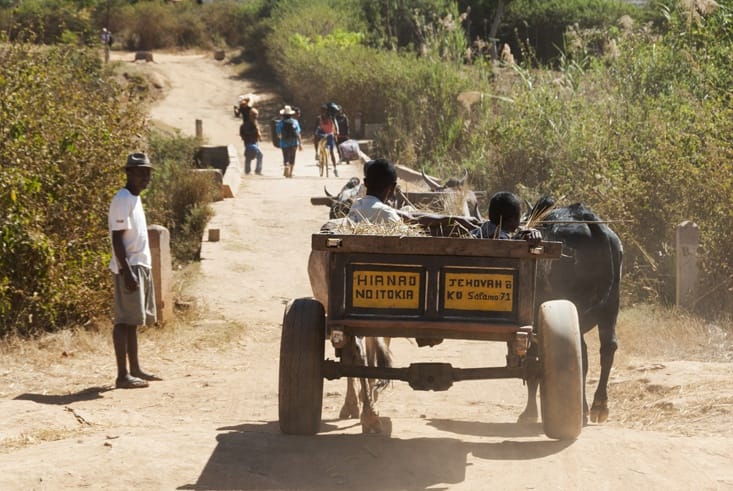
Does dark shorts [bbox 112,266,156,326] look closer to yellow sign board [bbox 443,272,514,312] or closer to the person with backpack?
yellow sign board [bbox 443,272,514,312]

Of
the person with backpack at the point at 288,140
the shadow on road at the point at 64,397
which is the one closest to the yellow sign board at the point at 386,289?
the shadow on road at the point at 64,397

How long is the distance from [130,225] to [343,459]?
3100mm

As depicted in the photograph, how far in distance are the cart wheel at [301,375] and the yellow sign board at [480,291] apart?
856mm

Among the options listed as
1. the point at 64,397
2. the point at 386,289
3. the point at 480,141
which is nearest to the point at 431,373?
the point at 386,289

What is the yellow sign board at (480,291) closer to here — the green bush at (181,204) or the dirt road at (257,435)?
the dirt road at (257,435)

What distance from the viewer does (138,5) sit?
Result: 51625 mm

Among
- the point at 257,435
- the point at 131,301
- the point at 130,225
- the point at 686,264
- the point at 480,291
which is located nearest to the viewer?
the point at 480,291

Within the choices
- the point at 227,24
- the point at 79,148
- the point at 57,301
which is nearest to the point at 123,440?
the point at 57,301

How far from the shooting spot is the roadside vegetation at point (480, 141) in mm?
10273

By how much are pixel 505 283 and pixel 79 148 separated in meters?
5.99

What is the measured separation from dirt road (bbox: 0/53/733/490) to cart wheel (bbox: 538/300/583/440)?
0.44 ft

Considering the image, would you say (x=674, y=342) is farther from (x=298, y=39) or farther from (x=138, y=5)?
(x=138, y=5)

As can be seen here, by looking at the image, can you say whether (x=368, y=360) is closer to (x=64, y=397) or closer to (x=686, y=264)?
(x=64, y=397)

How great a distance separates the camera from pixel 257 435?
657cm
